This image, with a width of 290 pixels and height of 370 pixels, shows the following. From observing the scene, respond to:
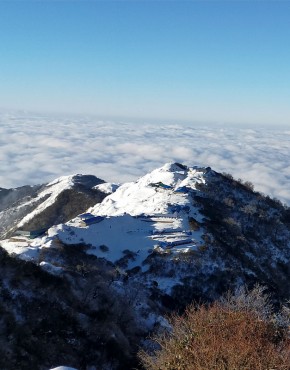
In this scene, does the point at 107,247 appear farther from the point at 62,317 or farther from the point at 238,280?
the point at 62,317

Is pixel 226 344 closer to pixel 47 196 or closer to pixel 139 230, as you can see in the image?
pixel 139 230

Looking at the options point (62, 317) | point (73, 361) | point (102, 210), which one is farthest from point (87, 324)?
point (102, 210)

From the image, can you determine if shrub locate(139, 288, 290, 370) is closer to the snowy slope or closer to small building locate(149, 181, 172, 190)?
the snowy slope

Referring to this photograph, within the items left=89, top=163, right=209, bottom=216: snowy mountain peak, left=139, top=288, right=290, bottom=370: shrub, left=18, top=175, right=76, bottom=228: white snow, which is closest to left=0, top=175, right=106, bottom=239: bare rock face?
left=18, top=175, right=76, bottom=228: white snow

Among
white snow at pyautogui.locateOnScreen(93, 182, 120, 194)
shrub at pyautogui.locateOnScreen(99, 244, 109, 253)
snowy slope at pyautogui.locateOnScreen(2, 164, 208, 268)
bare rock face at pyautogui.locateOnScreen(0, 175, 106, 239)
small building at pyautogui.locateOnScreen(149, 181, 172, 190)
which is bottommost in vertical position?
bare rock face at pyautogui.locateOnScreen(0, 175, 106, 239)

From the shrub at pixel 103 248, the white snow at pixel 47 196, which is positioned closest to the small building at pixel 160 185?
the shrub at pixel 103 248
